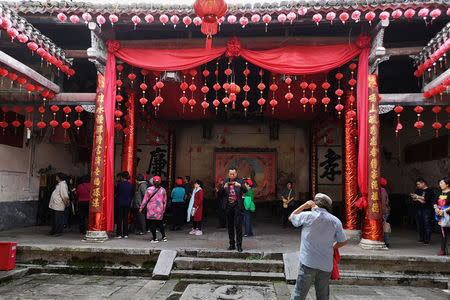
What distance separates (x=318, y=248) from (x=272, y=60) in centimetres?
482

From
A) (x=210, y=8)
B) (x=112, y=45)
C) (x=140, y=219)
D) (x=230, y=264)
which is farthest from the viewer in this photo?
(x=140, y=219)

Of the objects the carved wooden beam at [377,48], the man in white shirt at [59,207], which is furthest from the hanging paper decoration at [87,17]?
the carved wooden beam at [377,48]

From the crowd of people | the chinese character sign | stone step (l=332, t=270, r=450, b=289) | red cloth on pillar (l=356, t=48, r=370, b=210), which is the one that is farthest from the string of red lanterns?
the chinese character sign

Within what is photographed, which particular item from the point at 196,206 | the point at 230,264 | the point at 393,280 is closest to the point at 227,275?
the point at 230,264

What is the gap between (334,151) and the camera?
12.7 m

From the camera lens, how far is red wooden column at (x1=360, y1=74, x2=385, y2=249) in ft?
22.1

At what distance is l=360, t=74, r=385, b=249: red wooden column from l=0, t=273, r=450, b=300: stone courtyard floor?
1320 mm

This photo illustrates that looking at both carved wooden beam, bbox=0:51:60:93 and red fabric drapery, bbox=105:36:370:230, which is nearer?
carved wooden beam, bbox=0:51:60:93

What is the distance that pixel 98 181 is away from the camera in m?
7.37

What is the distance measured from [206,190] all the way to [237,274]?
7495 millimetres

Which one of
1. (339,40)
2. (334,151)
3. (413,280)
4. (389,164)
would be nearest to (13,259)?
(413,280)

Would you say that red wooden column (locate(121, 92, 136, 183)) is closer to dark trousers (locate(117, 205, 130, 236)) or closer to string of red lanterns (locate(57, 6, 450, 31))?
dark trousers (locate(117, 205, 130, 236))

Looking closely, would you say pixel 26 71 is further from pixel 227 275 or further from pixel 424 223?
pixel 424 223

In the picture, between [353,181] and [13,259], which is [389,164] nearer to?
[353,181]
